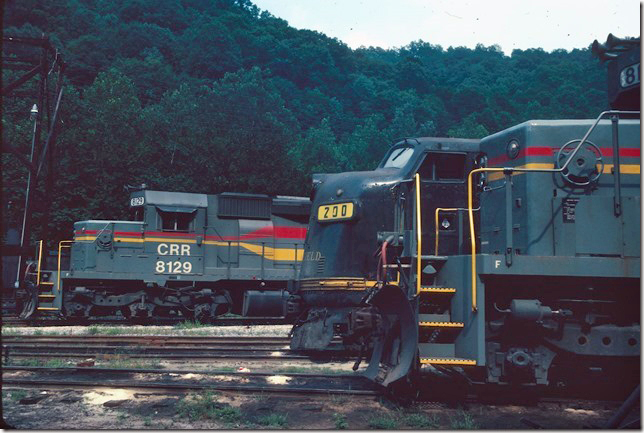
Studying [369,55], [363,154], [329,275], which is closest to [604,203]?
[329,275]

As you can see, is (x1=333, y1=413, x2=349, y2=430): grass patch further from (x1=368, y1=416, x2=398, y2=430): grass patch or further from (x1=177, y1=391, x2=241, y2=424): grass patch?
(x1=177, y1=391, x2=241, y2=424): grass patch

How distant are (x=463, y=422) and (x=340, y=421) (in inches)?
43.7

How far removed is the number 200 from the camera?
16.4 meters

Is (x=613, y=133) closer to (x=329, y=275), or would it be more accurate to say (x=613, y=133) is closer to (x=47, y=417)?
(x=329, y=275)

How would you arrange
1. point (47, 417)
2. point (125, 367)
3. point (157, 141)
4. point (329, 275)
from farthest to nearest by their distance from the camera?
point (157, 141) < point (329, 275) < point (125, 367) < point (47, 417)

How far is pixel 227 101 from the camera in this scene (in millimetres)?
31562

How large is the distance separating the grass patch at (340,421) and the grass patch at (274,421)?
46cm

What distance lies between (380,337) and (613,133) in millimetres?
3205

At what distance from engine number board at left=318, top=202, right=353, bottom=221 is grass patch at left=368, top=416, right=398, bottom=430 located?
420cm

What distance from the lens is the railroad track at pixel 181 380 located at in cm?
651

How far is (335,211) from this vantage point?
9227mm

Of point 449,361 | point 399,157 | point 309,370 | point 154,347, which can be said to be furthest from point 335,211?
point 449,361

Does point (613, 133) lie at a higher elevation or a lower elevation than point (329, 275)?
higher

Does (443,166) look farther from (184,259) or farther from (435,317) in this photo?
(184,259)
